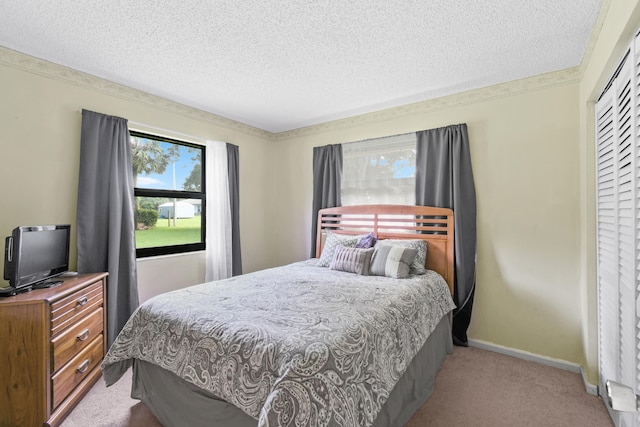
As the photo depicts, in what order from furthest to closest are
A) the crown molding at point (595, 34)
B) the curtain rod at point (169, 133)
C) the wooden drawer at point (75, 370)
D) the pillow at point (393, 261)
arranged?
the curtain rod at point (169, 133)
the pillow at point (393, 261)
the wooden drawer at point (75, 370)
the crown molding at point (595, 34)

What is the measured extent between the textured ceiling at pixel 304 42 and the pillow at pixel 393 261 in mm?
1587

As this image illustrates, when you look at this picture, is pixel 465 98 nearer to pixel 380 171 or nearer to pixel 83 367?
pixel 380 171

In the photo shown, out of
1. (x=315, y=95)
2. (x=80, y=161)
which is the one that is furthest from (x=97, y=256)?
(x=315, y=95)

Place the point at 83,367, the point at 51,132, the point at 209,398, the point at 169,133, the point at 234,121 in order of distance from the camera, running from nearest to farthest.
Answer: the point at 209,398
the point at 83,367
the point at 51,132
the point at 169,133
the point at 234,121

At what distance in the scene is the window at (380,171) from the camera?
127 inches

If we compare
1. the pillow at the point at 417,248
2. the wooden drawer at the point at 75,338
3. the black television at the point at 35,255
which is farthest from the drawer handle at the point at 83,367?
the pillow at the point at 417,248

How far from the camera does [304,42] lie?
2.07 meters

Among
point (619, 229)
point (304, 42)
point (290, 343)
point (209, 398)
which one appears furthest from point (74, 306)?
point (619, 229)

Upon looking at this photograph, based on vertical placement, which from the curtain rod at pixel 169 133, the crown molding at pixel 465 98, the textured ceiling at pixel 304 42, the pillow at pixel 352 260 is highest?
the textured ceiling at pixel 304 42

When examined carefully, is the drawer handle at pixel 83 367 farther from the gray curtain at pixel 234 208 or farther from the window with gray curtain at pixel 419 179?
the window with gray curtain at pixel 419 179

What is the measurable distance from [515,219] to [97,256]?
3770mm

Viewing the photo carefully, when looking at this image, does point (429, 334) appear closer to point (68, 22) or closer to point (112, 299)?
point (112, 299)

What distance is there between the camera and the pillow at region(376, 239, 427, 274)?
8.96 ft

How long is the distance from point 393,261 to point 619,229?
1486mm
